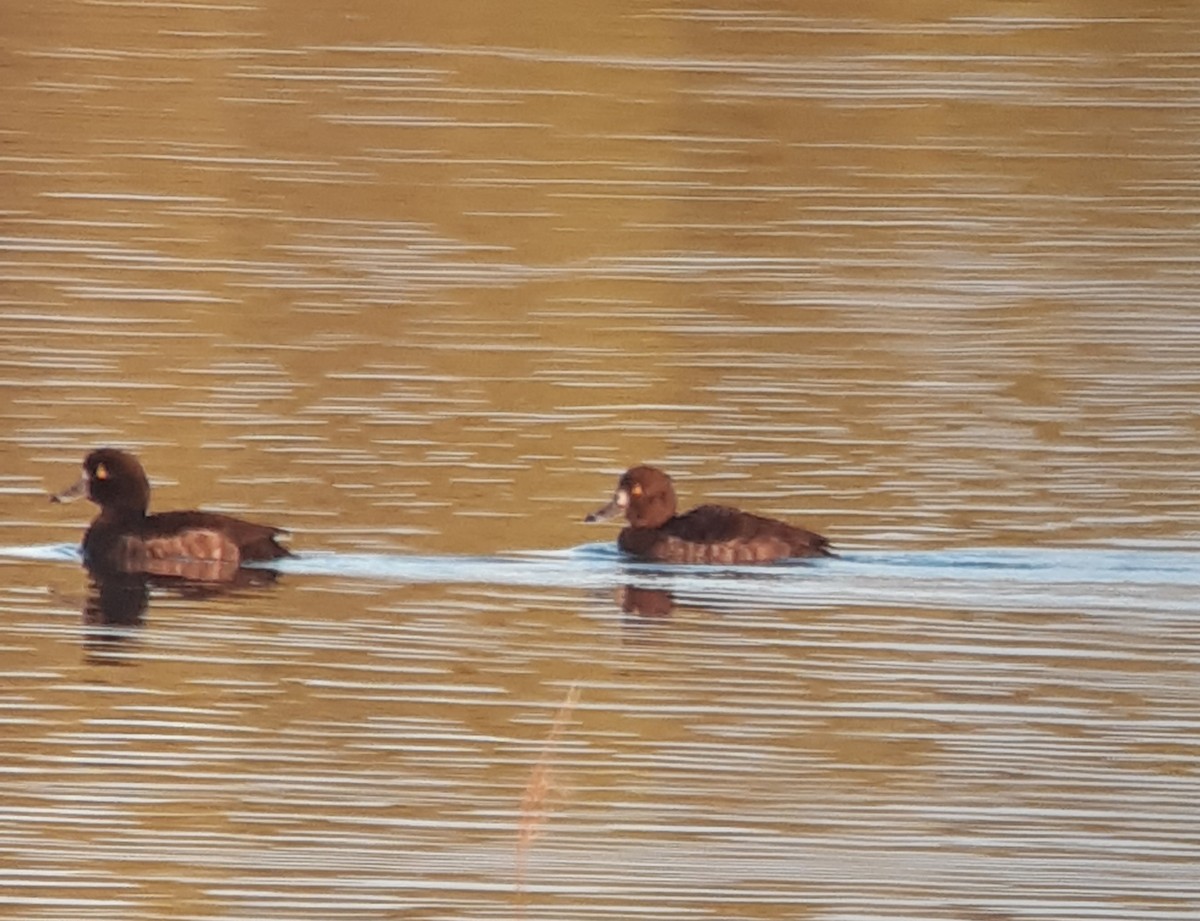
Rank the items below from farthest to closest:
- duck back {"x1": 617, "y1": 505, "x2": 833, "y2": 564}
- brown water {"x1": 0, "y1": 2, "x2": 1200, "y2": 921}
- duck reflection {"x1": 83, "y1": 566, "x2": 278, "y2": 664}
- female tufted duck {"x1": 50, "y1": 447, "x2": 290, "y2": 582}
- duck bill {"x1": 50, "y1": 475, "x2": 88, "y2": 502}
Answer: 1. duck bill {"x1": 50, "y1": 475, "x2": 88, "y2": 502}
2. duck back {"x1": 617, "y1": 505, "x2": 833, "y2": 564}
3. female tufted duck {"x1": 50, "y1": 447, "x2": 290, "y2": 582}
4. duck reflection {"x1": 83, "y1": 566, "x2": 278, "y2": 664}
5. brown water {"x1": 0, "y1": 2, "x2": 1200, "y2": 921}

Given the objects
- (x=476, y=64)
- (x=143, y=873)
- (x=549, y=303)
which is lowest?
(x=143, y=873)

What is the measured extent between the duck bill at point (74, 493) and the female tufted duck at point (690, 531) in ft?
7.40

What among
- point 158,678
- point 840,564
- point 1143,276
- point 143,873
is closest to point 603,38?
point 1143,276

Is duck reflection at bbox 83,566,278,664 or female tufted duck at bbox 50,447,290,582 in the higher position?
female tufted duck at bbox 50,447,290,582

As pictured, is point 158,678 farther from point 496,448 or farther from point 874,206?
point 874,206

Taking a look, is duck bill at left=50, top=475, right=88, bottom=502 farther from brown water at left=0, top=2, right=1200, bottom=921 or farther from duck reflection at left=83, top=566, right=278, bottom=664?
duck reflection at left=83, top=566, right=278, bottom=664

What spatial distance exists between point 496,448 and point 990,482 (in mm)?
2364

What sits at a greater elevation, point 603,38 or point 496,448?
point 603,38

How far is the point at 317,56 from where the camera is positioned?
1336 inches

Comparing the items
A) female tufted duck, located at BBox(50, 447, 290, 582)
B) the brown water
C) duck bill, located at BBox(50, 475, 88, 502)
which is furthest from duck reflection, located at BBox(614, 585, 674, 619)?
duck bill, located at BBox(50, 475, 88, 502)

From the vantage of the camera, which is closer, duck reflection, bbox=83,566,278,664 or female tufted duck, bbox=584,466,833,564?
duck reflection, bbox=83,566,278,664

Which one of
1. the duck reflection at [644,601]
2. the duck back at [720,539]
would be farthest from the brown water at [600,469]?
the duck back at [720,539]

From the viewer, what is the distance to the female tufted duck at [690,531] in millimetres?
16000

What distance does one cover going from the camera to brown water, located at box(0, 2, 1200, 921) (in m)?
11.2
